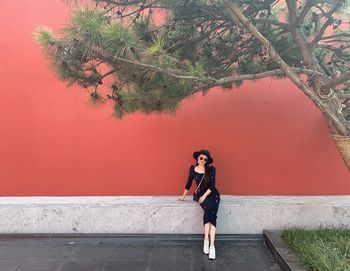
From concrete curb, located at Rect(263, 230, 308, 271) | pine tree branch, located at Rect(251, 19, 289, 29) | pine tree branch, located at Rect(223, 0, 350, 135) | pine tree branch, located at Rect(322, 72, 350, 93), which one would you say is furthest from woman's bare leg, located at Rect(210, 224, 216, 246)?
pine tree branch, located at Rect(251, 19, 289, 29)

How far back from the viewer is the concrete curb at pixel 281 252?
10.4 feet

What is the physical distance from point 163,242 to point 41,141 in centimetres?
198

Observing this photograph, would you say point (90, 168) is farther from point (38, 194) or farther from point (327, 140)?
point (327, 140)

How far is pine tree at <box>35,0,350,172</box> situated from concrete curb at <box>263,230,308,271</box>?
3.43 feet

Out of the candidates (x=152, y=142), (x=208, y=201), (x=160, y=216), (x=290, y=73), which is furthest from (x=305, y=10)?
(x=160, y=216)

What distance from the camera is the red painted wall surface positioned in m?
4.47

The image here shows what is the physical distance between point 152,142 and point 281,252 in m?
1.99

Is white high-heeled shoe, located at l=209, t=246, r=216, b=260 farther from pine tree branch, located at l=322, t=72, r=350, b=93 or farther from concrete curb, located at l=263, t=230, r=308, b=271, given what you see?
pine tree branch, located at l=322, t=72, r=350, b=93

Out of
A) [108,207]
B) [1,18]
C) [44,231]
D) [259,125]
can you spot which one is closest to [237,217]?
[259,125]

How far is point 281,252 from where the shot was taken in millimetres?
3457

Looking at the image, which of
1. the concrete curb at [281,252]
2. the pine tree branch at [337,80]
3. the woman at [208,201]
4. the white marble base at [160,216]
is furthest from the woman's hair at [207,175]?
the pine tree branch at [337,80]

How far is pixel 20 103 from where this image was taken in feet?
14.7

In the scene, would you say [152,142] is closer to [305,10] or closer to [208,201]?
[208,201]

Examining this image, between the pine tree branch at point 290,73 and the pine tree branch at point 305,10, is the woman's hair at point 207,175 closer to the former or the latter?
the pine tree branch at point 290,73
